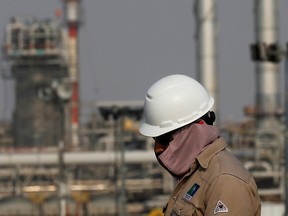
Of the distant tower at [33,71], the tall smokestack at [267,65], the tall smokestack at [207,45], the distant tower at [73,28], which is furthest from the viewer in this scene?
the distant tower at [73,28]

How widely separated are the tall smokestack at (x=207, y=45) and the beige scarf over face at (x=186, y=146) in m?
31.5

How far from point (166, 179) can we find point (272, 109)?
5.46m

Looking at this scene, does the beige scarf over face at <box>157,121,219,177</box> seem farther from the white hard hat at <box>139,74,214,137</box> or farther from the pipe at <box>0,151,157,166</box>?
the pipe at <box>0,151,157,166</box>

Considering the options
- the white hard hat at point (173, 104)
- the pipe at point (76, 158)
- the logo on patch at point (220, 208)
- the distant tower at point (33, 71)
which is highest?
the white hard hat at point (173, 104)

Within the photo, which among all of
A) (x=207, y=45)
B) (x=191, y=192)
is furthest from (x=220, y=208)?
(x=207, y=45)

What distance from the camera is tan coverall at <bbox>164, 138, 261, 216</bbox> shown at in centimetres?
266

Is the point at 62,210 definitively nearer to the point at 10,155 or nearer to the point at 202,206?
the point at 10,155

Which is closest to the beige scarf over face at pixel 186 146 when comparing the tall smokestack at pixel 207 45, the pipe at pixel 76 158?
the tall smokestack at pixel 207 45

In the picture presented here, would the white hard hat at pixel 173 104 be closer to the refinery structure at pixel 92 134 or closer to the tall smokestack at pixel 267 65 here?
the refinery structure at pixel 92 134

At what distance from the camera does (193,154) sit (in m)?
2.92

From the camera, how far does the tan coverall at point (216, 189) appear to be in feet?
8.73

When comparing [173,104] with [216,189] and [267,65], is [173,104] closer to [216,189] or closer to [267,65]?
[216,189]

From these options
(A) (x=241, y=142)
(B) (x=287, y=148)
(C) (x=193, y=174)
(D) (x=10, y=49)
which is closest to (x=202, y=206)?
(C) (x=193, y=174)

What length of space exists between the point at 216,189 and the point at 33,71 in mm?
46525
